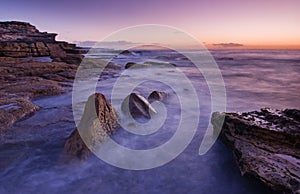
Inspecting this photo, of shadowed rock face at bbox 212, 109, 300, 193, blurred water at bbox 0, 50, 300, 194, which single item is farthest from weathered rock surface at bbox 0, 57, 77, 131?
shadowed rock face at bbox 212, 109, 300, 193

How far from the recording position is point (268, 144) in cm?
377

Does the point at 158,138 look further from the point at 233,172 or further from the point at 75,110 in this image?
the point at 75,110

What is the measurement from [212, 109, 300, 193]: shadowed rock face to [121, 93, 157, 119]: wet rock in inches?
84.4

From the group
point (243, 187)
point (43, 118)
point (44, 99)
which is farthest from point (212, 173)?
point (44, 99)

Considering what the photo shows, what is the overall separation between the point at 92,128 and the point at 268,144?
3.30 metres

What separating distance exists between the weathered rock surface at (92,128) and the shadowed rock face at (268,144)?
8.31 ft

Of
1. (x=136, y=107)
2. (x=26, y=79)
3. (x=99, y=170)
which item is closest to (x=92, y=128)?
(x=99, y=170)

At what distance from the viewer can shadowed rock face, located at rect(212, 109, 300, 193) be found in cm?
300

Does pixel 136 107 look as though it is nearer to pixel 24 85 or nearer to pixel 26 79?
pixel 24 85

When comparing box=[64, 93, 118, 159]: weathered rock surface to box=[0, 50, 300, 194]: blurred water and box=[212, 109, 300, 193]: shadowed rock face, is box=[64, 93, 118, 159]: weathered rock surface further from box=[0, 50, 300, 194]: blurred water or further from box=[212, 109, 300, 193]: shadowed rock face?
box=[212, 109, 300, 193]: shadowed rock face

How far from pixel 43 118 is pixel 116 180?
336cm

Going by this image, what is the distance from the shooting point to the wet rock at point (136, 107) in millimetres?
6265

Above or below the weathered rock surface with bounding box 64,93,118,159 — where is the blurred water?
below

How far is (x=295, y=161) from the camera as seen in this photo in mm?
3229
